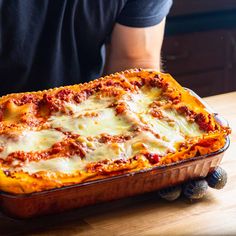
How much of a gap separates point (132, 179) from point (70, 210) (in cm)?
11

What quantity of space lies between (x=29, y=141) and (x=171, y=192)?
0.23 m

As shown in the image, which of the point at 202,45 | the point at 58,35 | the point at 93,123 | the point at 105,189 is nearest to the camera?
the point at 105,189

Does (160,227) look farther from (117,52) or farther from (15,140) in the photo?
(117,52)

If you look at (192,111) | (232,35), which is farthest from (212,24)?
(192,111)

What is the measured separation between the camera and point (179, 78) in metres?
2.29

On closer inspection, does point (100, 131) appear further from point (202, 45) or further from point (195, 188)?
point (202, 45)

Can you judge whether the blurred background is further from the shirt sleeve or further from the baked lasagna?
the baked lasagna

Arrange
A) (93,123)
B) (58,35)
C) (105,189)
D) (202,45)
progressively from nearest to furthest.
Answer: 1. (105,189)
2. (93,123)
3. (58,35)
4. (202,45)

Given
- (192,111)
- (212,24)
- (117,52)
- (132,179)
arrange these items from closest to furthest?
1. (132,179)
2. (192,111)
3. (117,52)
4. (212,24)

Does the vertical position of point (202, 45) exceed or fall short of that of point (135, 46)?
it falls short

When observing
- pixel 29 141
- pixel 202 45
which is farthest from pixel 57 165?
pixel 202 45

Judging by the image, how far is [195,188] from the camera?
893 millimetres

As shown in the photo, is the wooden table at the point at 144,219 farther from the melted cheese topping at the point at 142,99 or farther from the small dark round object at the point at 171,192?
the melted cheese topping at the point at 142,99

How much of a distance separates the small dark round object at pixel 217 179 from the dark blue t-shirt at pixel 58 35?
49 centimetres
